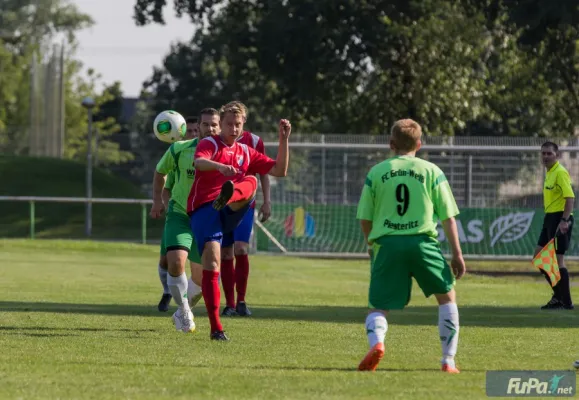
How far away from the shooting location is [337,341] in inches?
409

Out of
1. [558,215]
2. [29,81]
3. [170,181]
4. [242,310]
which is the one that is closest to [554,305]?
[558,215]

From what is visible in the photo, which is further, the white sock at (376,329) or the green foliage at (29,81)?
the green foliage at (29,81)

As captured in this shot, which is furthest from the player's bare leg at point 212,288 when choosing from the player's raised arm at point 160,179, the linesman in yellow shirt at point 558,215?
the linesman in yellow shirt at point 558,215

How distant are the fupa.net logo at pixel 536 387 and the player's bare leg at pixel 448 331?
2.43 feet

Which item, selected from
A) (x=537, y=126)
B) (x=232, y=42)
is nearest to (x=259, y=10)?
(x=232, y=42)

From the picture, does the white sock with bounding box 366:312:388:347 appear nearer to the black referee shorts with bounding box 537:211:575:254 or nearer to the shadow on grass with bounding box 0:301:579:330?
the shadow on grass with bounding box 0:301:579:330

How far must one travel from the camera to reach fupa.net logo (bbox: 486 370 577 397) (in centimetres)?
715

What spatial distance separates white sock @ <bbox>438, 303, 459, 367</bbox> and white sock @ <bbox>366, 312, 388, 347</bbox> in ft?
1.24

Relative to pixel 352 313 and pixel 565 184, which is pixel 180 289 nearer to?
pixel 352 313

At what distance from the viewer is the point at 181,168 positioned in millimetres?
11219

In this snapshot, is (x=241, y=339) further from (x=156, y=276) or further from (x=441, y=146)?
(x=441, y=146)

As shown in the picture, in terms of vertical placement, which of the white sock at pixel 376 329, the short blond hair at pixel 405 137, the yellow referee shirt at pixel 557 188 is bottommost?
the white sock at pixel 376 329

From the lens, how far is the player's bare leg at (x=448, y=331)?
8.20 m

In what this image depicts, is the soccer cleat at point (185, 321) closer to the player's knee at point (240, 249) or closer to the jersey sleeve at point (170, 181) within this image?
the jersey sleeve at point (170, 181)
